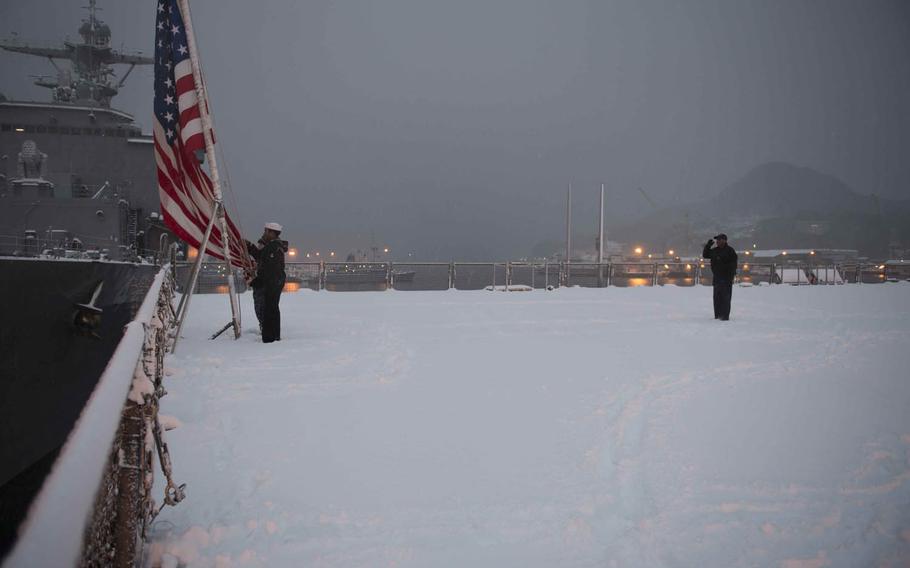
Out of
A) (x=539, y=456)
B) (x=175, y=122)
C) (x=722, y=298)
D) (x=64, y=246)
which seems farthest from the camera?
(x=722, y=298)

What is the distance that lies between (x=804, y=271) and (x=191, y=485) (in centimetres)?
3787

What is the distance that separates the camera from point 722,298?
12.5 m

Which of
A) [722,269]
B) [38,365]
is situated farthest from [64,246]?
[722,269]

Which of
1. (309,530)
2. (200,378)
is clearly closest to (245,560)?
(309,530)

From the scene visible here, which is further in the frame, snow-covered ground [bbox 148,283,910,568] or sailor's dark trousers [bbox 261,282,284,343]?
sailor's dark trousers [bbox 261,282,284,343]

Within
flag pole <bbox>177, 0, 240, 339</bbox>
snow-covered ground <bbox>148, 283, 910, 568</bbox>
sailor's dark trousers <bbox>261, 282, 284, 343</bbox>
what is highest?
flag pole <bbox>177, 0, 240, 339</bbox>

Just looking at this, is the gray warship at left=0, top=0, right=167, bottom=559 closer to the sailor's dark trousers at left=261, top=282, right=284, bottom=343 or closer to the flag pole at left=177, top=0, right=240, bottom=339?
the flag pole at left=177, top=0, right=240, bottom=339

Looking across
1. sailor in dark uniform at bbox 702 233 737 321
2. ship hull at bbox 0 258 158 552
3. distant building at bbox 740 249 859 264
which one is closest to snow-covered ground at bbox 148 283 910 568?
ship hull at bbox 0 258 158 552

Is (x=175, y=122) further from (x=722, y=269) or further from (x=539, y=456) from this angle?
(x=722, y=269)

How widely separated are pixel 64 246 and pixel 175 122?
5.27 metres

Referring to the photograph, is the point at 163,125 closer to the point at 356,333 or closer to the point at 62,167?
the point at 356,333

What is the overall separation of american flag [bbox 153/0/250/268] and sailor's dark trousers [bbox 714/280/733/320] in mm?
11407

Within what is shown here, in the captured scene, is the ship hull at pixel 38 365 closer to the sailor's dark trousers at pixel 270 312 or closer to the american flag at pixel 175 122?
the american flag at pixel 175 122

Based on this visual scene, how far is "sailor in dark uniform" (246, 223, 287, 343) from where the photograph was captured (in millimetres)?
9234
